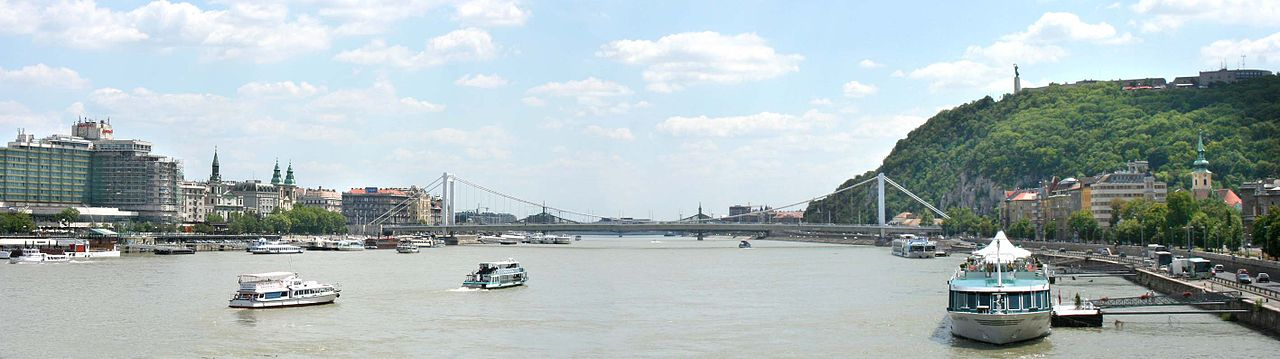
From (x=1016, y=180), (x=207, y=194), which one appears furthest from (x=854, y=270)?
(x=207, y=194)

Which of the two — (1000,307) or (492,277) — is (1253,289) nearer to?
(1000,307)

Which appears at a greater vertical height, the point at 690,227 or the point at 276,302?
→ the point at 690,227

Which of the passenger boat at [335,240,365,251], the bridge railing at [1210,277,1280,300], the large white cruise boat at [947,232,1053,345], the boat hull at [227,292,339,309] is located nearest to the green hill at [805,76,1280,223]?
the passenger boat at [335,240,365,251]

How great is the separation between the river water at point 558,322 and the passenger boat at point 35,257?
18.0 meters

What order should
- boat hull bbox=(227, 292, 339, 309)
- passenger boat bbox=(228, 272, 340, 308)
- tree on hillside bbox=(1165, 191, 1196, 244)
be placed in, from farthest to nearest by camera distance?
tree on hillside bbox=(1165, 191, 1196, 244), passenger boat bbox=(228, 272, 340, 308), boat hull bbox=(227, 292, 339, 309)

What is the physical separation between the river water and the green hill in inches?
2836

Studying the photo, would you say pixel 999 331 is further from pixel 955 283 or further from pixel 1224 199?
pixel 1224 199

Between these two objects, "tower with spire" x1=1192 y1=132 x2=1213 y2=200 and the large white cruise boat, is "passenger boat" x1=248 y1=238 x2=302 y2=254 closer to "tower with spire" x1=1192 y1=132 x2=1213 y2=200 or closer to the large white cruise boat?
"tower with spire" x1=1192 y1=132 x2=1213 y2=200

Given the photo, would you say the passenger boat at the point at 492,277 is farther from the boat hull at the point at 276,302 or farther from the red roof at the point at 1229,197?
the red roof at the point at 1229,197

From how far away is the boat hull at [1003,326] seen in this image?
32.4 m

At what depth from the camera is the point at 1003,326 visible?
1278 inches

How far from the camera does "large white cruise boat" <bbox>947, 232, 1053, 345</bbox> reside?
32.6 metres

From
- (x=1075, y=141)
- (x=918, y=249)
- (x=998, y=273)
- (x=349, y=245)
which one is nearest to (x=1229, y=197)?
(x=918, y=249)

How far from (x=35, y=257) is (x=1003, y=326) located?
2602 inches
